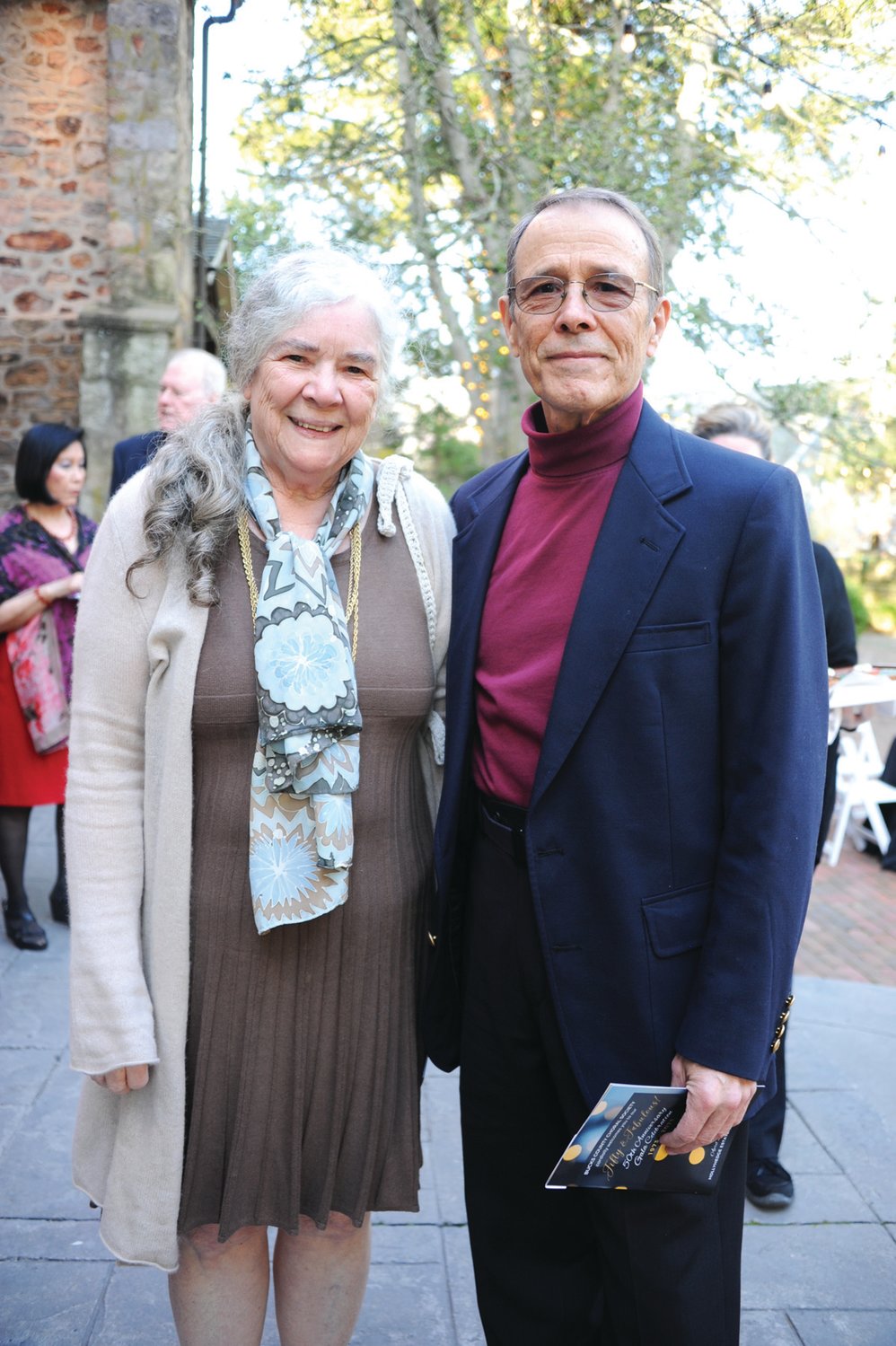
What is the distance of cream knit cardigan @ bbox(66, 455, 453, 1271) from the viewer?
77.0 inches

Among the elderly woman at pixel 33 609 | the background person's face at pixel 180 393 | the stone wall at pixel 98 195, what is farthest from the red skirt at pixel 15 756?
the stone wall at pixel 98 195

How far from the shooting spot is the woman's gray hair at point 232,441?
1963 mm

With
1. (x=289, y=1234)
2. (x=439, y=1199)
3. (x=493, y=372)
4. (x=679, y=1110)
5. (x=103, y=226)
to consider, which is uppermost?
(x=103, y=226)

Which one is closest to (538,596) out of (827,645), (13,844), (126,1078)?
(126,1078)

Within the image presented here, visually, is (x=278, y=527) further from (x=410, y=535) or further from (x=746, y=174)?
(x=746, y=174)

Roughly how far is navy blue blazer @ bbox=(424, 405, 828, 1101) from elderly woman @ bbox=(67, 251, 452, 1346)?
14.4 inches

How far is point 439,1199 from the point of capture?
10.3 ft

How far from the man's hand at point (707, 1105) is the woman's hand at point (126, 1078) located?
2.78 feet

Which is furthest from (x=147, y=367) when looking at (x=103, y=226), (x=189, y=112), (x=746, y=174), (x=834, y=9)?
(x=834, y=9)

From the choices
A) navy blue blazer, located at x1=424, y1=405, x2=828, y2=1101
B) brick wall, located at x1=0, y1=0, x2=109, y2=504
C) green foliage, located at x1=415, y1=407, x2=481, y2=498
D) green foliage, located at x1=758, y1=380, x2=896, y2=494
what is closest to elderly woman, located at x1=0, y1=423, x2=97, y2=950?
navy blue blazer, located at x1=424, y1=405, x2=828, y2=1101

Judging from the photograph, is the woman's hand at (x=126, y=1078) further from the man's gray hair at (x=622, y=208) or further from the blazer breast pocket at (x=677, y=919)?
the man's gray hair at (x=622, y=208)

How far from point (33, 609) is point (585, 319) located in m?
3.32

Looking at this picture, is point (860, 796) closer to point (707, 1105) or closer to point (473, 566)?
point (473, 566)

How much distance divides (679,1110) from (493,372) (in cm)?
639
